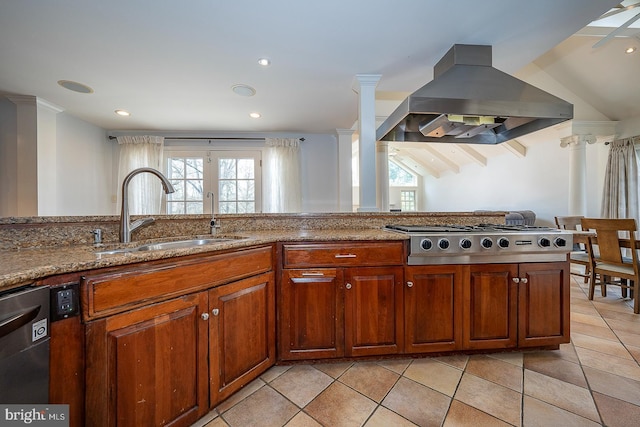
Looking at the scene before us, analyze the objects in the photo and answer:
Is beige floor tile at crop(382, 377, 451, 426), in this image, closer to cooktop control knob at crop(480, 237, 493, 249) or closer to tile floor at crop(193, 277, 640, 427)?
tile floor at crop(193, 277, 640, 427)

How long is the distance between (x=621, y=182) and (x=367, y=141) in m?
4.31

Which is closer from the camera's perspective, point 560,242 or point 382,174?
point 560,242

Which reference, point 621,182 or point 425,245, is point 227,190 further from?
point 621,182

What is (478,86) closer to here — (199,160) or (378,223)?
(378,223)

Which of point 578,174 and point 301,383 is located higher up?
point 578,174

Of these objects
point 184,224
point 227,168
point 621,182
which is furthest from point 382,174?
point 621,182

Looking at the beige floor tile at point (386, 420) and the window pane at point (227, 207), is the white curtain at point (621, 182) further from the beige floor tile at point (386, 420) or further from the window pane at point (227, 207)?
the window pane at point (227, 207)

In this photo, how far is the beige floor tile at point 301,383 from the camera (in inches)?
48.9

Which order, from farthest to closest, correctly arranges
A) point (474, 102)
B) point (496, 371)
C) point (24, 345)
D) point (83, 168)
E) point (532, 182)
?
point (532, 182) → point (83, 168) → point (474, 102) → point (496, 371) → point (24, 345)

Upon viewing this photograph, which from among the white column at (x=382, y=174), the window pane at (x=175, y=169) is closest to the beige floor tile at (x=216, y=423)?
the white column at (x=382, y=174)

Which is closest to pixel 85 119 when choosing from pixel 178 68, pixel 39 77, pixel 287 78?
pixel 39 77

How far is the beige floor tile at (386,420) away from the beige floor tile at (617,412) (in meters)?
0.89

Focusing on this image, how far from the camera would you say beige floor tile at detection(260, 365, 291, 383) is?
1.38 m

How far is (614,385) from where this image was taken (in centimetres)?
129
